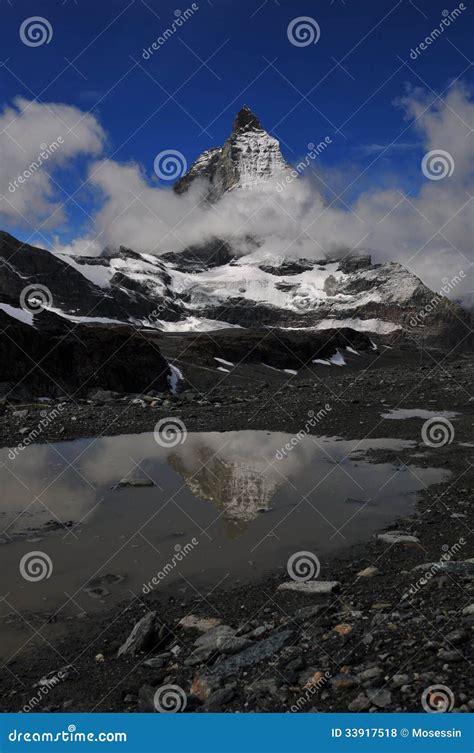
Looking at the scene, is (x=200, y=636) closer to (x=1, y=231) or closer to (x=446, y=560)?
(x=446, y=560)

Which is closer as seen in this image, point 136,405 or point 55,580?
→ point 55,580

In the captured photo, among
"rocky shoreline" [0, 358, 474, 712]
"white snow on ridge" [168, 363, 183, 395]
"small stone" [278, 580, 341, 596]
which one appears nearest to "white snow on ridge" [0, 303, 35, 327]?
"white snow on ridge" [168, 363, 183, 395]

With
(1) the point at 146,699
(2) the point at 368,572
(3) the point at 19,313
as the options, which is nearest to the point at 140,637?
(1) the point at 146,699

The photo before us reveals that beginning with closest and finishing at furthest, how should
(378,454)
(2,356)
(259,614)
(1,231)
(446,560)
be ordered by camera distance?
(259,614)
(446,560)
(378,454)
(2,356)
(1,231)

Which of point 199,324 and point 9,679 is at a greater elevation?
point 199,324

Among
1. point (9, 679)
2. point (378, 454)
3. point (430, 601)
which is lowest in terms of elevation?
point (9, 679)

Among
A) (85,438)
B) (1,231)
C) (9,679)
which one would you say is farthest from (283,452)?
(1,231)

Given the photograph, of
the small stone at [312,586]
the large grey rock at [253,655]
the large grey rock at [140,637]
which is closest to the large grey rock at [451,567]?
the small stone at [312,586]
